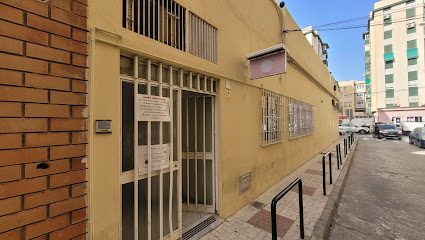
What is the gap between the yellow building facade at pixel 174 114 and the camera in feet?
6.88

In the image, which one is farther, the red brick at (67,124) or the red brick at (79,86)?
the red brick at (79,86)

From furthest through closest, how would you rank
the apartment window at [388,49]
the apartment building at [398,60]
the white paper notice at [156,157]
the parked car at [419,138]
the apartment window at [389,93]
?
the apartment window at [388,49], the apartment window at [389,93], the apartment building at [398,60], the parked car at [419,138], the white paper notice at [156,157]

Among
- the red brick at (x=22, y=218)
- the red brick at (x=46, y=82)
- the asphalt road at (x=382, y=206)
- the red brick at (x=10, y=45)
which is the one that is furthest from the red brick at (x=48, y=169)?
the asphalt road at (x=382, y=206)

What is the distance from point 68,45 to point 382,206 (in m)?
6.75

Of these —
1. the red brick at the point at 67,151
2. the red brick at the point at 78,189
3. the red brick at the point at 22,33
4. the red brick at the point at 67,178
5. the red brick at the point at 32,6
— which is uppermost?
the red brick at the point at 32,6

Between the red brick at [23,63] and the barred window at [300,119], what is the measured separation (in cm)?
686

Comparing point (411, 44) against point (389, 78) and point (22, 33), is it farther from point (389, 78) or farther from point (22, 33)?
point (22, 33)

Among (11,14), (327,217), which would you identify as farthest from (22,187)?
(327,217)

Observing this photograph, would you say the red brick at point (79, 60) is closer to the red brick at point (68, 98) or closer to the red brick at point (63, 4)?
the red brick at point (68, 98)

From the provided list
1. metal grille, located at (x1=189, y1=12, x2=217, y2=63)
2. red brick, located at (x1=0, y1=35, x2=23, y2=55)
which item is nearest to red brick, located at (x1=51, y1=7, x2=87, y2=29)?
red brick, located at (x1=0, y1=35, x2=23, y2=55)

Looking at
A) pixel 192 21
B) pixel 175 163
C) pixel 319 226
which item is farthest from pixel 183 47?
pixel 319 226

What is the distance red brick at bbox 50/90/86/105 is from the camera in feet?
5.75

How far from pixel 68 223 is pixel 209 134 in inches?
98.0

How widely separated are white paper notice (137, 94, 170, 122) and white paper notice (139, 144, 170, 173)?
1.31ft
